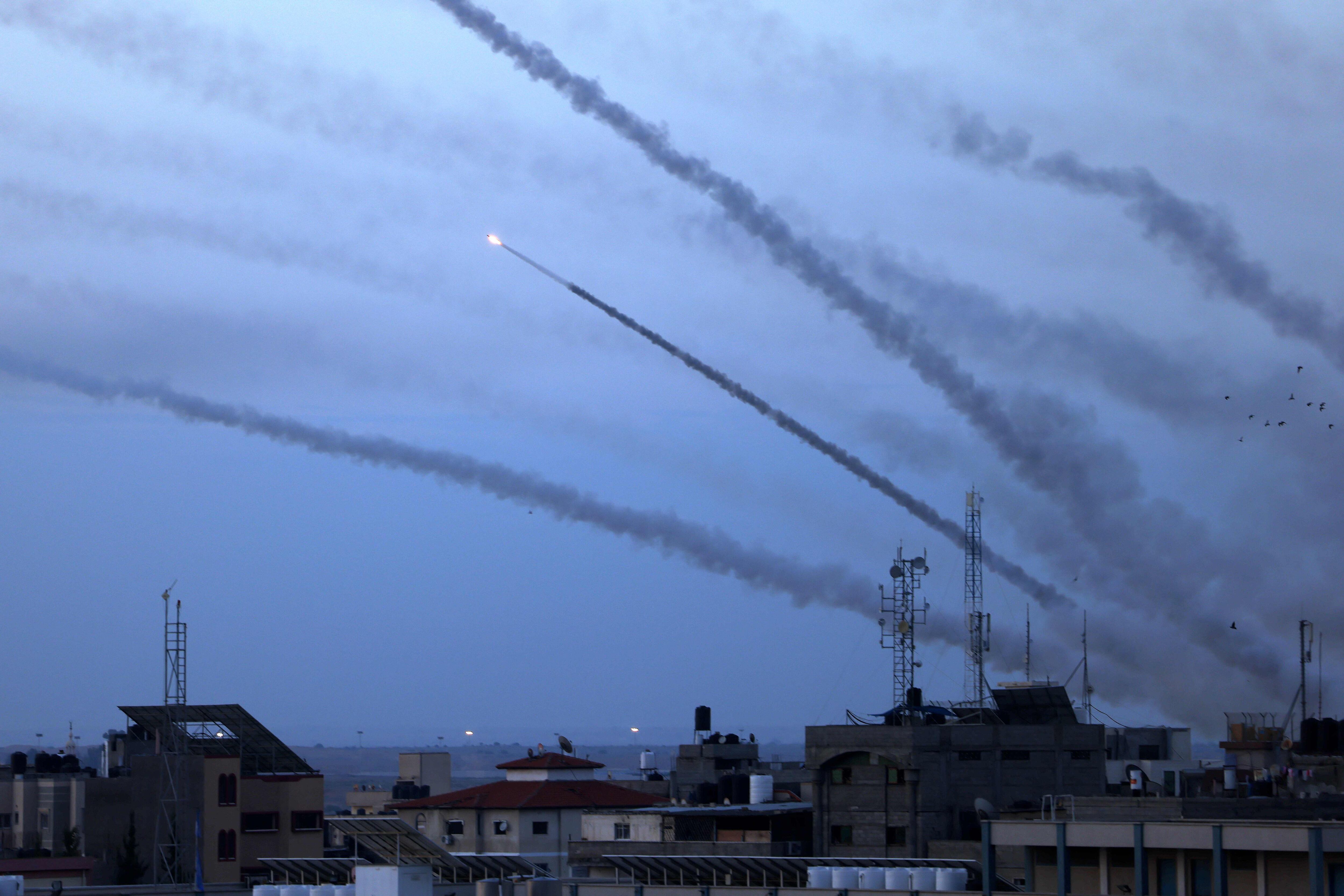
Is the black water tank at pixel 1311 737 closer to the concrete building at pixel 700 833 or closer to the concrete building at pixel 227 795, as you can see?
the concrete building at pixel 700 833

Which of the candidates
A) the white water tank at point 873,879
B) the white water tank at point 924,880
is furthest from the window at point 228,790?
the white water tank at point 924,880

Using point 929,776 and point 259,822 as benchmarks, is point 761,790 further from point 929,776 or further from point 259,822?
point 259,822

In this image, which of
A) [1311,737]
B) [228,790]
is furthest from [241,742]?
[1311,737]

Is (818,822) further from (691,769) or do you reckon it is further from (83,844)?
(83,844)

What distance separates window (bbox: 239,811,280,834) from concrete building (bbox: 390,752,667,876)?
304 inches

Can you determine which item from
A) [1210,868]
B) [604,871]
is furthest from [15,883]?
[1210,868]

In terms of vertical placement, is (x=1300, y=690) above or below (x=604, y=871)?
above

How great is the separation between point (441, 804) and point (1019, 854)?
2025 inches

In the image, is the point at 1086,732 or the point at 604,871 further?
the point at 1086,732

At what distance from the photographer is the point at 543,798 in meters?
107

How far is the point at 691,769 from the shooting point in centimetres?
12781

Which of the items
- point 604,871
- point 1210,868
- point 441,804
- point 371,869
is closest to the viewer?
point 1210,868

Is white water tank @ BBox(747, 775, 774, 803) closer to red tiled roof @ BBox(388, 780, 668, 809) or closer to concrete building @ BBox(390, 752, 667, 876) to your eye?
red tiled roof @ BBox(388, 780, 668, 809)

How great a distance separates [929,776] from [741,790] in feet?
47.8
